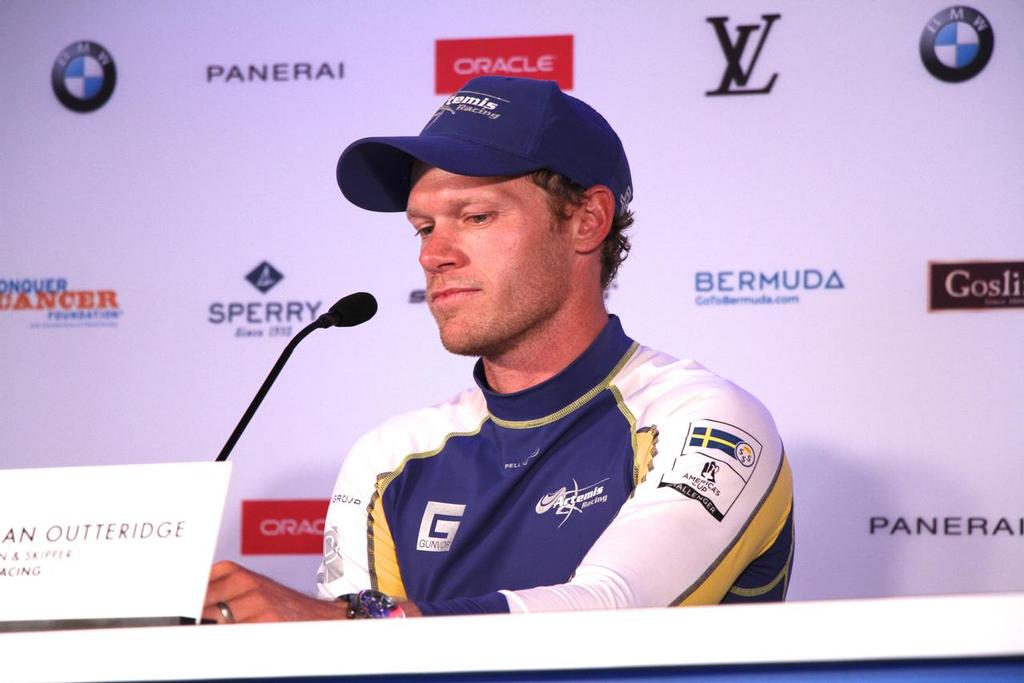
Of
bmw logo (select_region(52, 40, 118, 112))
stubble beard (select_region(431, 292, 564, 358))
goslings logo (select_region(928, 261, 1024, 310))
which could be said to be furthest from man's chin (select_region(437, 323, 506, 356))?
bmw logo (select_region(52, 40, 118, 112))

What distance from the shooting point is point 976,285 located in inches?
104

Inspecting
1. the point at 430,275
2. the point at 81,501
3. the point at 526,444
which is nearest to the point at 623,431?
the point at 526,444

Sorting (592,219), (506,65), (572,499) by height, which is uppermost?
(506,65)

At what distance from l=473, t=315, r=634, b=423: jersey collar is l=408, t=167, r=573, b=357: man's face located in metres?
0.08

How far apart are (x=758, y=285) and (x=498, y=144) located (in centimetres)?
126

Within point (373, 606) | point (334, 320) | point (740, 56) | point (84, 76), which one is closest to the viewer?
point (373, 606)

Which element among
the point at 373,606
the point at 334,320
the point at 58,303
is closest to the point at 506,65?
the point at 58,303

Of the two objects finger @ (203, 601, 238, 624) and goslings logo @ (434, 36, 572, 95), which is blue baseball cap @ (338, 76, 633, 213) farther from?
goslings logo @ (434, 36, 572, 95)

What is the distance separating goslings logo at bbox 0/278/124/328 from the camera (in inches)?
117

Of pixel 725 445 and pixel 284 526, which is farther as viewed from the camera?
pixel 284 526

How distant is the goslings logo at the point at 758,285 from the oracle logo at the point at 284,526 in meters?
1.03

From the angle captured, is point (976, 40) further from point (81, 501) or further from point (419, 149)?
point (81, 501)

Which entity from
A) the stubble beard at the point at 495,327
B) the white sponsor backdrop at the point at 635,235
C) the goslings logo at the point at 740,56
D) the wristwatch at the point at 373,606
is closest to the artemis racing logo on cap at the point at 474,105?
the stubble beard at the point at 495,327

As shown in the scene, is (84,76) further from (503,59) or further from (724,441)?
(724,441)
